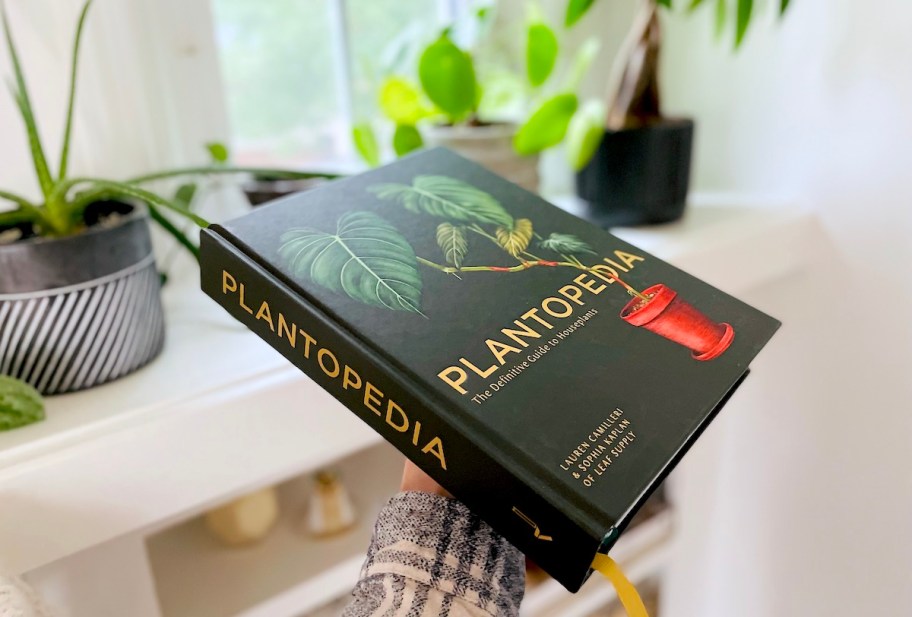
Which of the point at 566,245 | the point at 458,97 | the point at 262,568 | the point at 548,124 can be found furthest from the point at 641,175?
the point at 262,568

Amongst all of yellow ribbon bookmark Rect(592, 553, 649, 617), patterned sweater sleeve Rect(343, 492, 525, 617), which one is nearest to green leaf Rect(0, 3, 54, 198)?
patterned sweater sleeve Rect(343, 492, 525, 617)

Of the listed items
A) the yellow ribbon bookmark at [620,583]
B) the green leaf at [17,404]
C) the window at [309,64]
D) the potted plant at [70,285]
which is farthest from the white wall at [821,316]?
the green leaf at [17,404]

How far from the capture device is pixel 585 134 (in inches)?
28.0

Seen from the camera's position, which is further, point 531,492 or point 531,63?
point 531,63

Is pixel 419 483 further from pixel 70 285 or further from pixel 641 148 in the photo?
pixel 641 148

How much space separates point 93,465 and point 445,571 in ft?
0.81

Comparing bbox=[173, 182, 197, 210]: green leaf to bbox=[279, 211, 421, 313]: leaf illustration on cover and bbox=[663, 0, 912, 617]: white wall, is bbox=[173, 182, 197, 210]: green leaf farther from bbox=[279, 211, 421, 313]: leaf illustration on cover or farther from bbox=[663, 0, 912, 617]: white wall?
bbox=[663, 0, 912, 617]: white wall

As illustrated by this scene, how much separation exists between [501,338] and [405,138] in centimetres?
39

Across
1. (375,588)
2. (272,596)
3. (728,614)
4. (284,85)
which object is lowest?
(728,614)

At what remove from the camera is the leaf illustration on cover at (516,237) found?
1.36 feet

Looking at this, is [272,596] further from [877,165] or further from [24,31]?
[877,165]

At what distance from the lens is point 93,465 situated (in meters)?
0.44

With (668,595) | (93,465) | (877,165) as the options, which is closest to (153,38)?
(93,465)

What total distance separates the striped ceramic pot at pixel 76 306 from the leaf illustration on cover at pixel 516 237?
0.92ft
